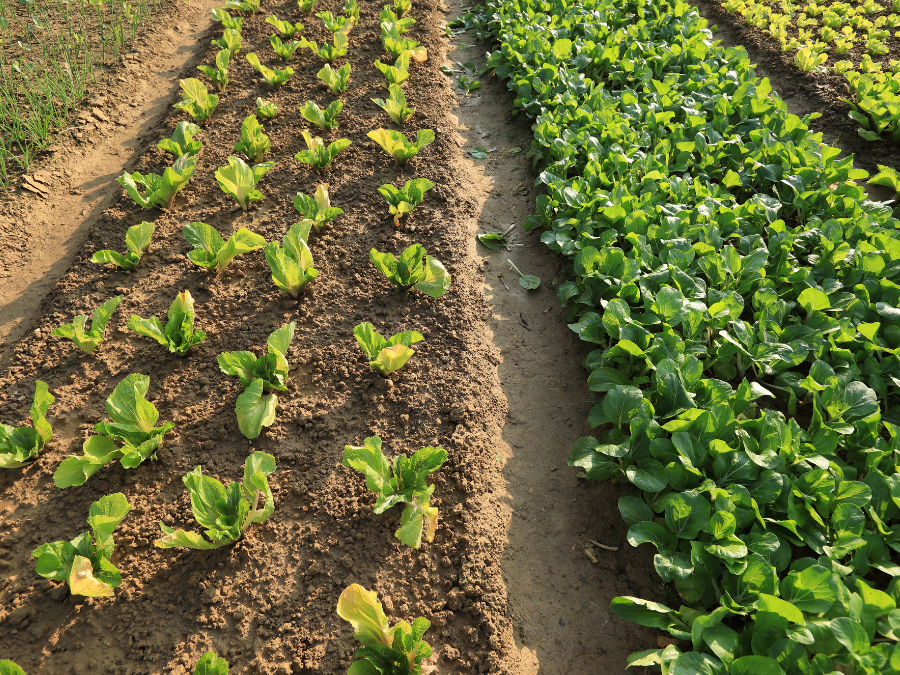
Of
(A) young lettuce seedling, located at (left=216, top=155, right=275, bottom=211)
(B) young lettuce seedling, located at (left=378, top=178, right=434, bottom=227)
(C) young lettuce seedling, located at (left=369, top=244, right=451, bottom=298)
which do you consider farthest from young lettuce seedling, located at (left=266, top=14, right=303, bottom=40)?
(C) young lettuce seedling, located at (left=369, top=244, right=451, bottom=298)

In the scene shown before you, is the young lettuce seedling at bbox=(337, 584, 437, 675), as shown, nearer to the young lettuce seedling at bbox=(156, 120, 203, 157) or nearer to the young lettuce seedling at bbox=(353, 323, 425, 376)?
the young lettuce seedling at bbox=(353, 323, 425, 376)

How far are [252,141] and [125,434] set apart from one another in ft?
9.42

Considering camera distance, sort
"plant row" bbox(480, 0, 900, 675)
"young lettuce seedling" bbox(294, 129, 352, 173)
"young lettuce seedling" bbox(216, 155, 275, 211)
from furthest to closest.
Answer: "young lettuce seedling" bbox(294, 129, 352, 173) < "young lettuce seedling" bbox(216, 155, 275, 211) < "plant row" bbox(480, 0, 900, 675)

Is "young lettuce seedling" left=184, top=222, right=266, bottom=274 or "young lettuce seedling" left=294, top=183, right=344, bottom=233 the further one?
"young lettuce seedling" left=294, top=183, right=344, bottom=233

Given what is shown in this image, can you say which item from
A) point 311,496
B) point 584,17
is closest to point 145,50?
point 584,17

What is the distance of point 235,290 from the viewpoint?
372 centimetres

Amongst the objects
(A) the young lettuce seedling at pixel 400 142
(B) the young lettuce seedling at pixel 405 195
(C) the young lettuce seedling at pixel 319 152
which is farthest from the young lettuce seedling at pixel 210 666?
(A) the young lettuce seedling at pixel 400 142

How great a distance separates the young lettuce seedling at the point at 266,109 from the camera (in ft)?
16.4

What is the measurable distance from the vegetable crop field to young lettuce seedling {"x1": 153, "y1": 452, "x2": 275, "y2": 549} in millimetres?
16

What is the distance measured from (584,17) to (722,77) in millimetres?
1867

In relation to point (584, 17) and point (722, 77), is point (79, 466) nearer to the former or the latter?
point (722, 77)

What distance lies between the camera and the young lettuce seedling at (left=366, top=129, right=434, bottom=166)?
4.44 meters

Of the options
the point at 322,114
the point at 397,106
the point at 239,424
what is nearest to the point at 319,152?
the point at 322,114

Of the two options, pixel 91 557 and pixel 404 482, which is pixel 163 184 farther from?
pixel 404 482
